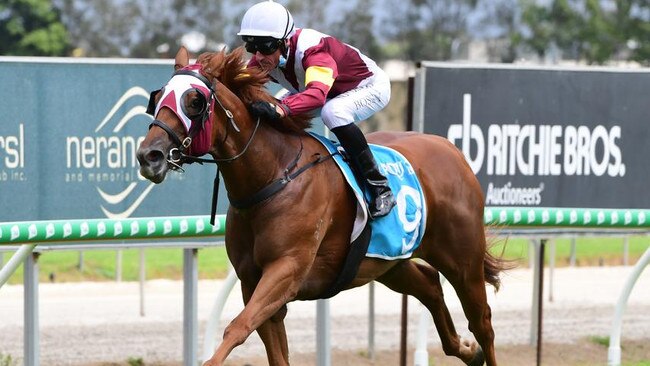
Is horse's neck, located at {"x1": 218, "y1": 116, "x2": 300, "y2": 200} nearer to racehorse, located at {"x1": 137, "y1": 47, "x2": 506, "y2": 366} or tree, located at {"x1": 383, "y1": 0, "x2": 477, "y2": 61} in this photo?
racehorse, located at {"x1": 137, "y1": 47, "x2": 506, "y2": 366}

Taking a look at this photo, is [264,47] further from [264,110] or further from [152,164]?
[152,164]

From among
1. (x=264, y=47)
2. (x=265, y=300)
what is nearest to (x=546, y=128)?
(x=264, y=47)

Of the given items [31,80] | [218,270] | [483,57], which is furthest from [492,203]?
[483,57]

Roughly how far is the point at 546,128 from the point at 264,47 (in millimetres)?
3060

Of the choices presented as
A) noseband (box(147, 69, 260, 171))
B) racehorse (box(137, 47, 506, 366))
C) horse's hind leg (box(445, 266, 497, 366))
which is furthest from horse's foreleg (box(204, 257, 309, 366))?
horse's hind leg (box(445, 266, 497, 366))

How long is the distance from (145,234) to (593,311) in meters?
5.38

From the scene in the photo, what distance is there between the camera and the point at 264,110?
4.82 metres

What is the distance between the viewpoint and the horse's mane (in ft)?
15.5

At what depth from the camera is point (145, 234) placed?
570 cm

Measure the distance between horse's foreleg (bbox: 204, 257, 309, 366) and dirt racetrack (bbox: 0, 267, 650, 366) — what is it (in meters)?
2.74

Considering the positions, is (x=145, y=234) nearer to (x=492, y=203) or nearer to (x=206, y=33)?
(x=492, y=203)

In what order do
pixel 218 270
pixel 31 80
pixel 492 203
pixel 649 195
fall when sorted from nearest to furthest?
pixel 31 80
pixel 492 203
pixel 649 195
pixel 218 270

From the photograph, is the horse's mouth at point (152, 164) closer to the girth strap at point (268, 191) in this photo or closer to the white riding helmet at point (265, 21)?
the girth strap at point (268, 191)

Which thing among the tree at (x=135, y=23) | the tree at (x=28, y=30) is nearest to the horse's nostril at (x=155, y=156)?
the tree at (x=28, y=30)
